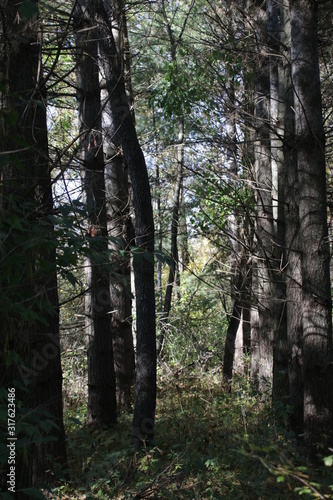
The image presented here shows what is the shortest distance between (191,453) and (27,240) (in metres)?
5.34

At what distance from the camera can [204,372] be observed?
1383cm

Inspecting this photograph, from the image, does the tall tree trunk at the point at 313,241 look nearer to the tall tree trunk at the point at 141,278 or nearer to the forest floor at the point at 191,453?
the forest floor at the point at 191,453

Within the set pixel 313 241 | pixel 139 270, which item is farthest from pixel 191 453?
pixel 313 241

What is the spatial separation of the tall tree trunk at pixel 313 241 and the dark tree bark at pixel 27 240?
3.00m

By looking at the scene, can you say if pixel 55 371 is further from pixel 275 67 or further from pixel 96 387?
pixel 275 67

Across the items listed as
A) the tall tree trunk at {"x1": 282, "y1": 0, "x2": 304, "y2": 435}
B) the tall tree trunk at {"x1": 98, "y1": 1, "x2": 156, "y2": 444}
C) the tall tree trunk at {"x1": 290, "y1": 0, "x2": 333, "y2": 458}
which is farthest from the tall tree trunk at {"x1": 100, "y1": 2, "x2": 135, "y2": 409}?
the tall tree trunk at {"x1": 290, "y1": 0, "x2": 333, "y2": 458}

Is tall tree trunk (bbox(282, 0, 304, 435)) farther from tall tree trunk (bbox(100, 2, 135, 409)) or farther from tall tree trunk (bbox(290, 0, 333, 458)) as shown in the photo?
tall tree trunk (bbox(100, 2, 135, 409))

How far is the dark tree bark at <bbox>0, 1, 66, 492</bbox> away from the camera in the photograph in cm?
292

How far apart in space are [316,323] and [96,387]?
16.3 feet

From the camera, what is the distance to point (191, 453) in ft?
23.9

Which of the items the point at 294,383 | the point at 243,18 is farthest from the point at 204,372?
the point at 243,18

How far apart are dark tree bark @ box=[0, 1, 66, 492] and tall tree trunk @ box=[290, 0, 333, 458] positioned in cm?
300

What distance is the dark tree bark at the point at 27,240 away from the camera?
292cm

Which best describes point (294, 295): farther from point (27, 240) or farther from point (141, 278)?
point (27, 240)
